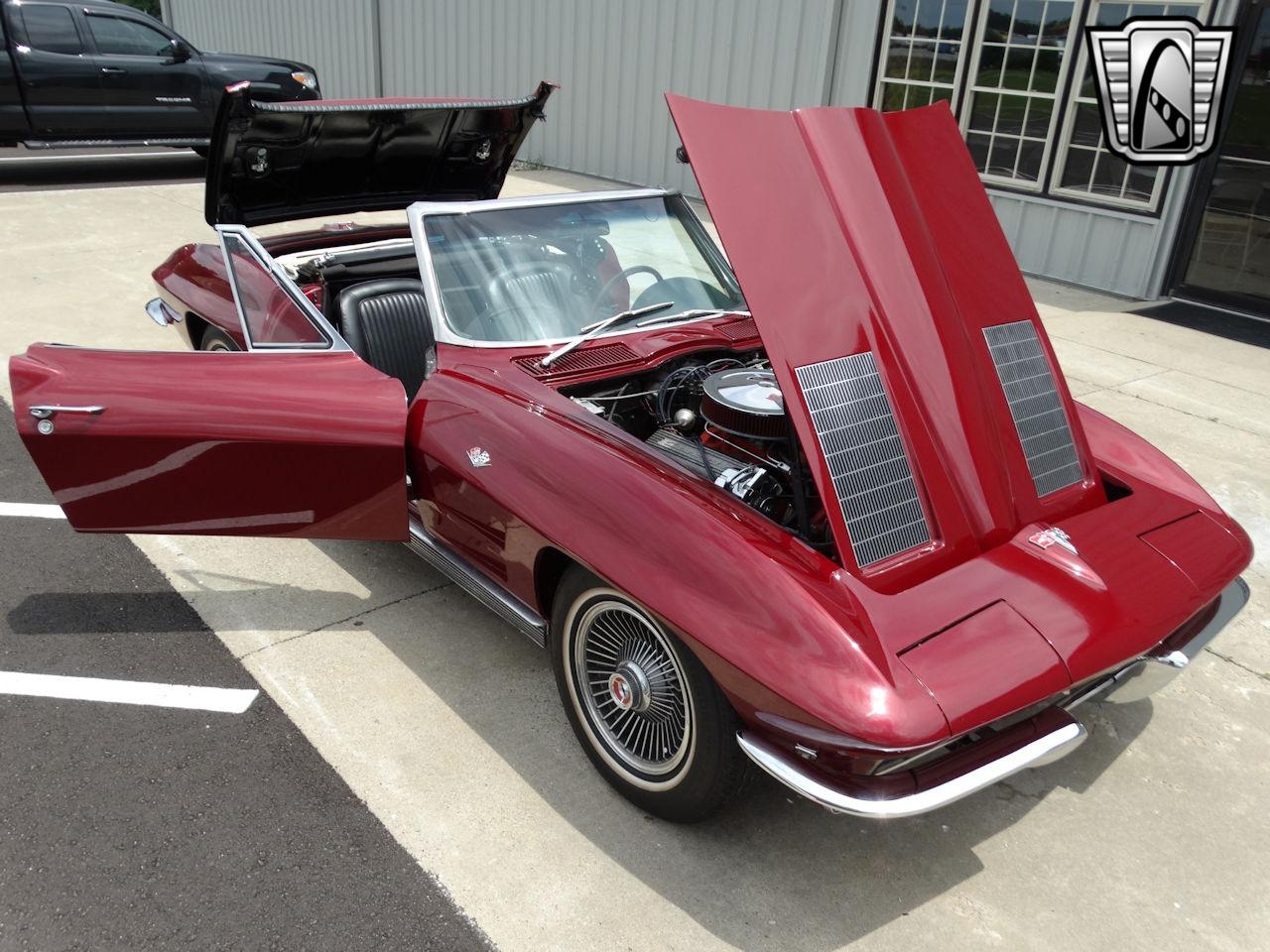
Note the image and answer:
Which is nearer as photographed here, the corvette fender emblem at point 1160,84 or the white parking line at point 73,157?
the corvette fender emblem at point 1160,84

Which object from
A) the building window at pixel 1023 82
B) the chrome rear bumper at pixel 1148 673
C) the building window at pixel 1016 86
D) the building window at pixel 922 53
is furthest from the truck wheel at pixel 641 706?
the building window at pixel 922 53

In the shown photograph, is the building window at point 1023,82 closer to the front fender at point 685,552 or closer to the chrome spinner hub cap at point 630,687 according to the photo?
the front fender at point 685,552

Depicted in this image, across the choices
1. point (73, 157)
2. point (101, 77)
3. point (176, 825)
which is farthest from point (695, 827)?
point (73, 157)

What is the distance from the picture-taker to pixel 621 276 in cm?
384

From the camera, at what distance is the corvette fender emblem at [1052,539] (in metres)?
2.77

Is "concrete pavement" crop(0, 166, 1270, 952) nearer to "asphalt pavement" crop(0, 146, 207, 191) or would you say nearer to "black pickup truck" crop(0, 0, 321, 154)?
"black pickup truck" crop(0, 0, 321, 154)

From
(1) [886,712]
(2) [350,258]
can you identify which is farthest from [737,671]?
(2) [350,258]

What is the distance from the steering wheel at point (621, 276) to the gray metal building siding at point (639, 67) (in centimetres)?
610

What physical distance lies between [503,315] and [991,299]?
5.45 feet

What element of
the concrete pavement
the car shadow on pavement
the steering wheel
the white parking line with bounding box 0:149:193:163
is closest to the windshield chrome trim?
the steering wheel

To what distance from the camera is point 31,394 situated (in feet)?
10.4

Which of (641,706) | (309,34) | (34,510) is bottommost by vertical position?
(34,510)

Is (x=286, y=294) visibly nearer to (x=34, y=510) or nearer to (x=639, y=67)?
(x=34, y=510)

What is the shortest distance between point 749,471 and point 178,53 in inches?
454
